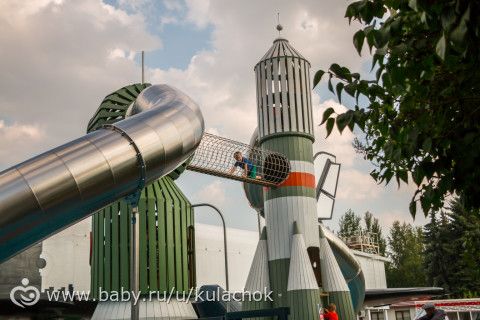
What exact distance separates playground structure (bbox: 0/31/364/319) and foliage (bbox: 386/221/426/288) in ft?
153

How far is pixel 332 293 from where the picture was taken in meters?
16.8

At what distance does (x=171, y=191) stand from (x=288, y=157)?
4.32m

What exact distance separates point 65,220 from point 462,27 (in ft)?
20.6

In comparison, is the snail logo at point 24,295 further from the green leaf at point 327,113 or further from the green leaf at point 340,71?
the green leaf at point 340,71

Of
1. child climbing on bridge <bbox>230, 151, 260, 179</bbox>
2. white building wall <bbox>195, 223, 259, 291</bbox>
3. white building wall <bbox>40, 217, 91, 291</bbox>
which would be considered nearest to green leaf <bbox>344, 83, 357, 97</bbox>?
child climbing on bridge <bbox>230, 151, 260, 179</bbox>

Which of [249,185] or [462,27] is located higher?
[249,185]

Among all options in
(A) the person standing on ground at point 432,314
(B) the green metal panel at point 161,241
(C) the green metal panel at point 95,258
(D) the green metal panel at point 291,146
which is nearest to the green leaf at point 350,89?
(A) the person standing on ground at point 432,314

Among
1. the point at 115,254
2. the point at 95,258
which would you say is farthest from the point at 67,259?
the point at 115,254

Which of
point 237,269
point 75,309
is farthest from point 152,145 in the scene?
point 237,269

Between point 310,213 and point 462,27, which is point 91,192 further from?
point 310,213

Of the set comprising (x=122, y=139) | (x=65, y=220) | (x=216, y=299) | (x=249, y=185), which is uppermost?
(x=249, y=185)

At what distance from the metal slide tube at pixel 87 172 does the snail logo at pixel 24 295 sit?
33.0ft

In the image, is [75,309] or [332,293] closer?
[332,293]

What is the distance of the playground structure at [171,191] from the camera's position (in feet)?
24.7
